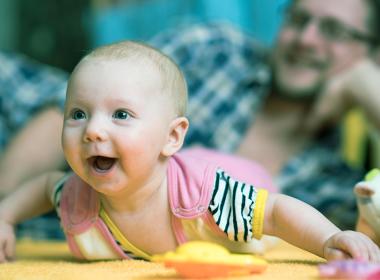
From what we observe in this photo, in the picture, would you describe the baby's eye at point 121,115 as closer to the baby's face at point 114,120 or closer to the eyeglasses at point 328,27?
the baby's face at point 114,120

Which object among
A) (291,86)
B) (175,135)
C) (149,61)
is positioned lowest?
(291,86)

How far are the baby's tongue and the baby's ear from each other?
9cm

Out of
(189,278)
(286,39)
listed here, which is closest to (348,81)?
(286,39)

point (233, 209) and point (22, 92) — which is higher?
point (233, 209)

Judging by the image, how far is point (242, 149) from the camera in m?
2.00

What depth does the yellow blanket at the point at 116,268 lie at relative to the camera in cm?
103

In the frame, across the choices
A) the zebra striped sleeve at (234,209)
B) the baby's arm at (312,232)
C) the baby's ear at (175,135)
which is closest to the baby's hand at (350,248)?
the baby's arm at (312,232)

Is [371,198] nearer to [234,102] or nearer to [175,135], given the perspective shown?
[175,135]

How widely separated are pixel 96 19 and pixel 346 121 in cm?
93

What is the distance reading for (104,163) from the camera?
1.08m

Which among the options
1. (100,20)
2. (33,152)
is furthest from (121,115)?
(100,20)

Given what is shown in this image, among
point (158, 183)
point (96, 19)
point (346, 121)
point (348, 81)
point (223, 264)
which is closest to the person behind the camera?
point (223, 264)

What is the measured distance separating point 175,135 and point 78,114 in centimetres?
16

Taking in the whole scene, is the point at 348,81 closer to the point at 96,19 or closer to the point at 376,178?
the point at 376,178
